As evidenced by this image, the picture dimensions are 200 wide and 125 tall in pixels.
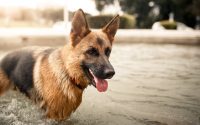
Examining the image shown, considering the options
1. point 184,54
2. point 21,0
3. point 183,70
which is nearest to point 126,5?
point 21,0

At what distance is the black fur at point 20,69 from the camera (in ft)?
18.0

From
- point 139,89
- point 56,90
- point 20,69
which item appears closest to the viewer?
point 56,90

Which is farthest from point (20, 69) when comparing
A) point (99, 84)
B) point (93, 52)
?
point (99, 84)

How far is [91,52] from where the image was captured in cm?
496

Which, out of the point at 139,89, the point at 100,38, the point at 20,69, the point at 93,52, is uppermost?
the point at 100,38

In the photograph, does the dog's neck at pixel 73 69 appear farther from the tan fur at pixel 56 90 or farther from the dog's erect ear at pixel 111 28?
the dog's erect ear at pixel 111 28

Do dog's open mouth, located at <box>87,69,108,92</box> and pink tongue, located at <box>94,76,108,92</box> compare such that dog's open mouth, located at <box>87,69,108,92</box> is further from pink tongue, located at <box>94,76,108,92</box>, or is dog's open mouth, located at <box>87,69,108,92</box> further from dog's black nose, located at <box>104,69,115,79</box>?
dog's black nose, located at <box>104,69,115,79</box>

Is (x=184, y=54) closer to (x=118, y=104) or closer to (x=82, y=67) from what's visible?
(x=118, y=104)

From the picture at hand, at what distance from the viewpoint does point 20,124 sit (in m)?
5.46

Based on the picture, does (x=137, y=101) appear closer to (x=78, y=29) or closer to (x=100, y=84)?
(x=100, y=84)

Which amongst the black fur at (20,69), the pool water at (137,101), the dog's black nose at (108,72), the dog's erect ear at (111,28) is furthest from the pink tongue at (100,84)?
the black fur at (20,69)

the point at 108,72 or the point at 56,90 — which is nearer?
the point at 108,72

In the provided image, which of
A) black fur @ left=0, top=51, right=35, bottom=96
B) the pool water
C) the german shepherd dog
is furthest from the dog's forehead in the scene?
the pool water

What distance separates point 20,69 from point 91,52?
1.20m
